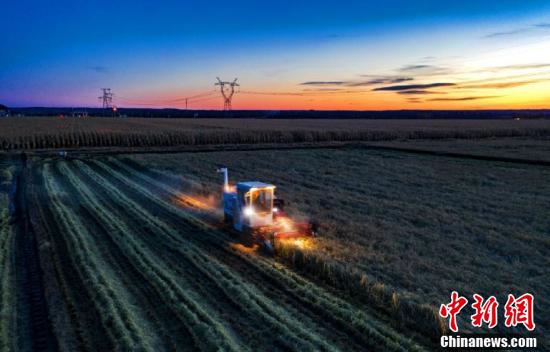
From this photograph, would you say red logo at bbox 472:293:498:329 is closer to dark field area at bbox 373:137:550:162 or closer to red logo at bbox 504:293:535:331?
red logo at bbox 504:293:535:331

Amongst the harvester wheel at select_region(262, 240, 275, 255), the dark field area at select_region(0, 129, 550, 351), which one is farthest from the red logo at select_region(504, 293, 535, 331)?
the harvester wheel at select_region(262, 240, 275, 255)

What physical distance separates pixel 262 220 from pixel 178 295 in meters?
5.40

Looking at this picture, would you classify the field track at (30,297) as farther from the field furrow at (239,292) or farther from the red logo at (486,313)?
the red logo at (486,313)

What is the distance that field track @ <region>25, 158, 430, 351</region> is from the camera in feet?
32.0

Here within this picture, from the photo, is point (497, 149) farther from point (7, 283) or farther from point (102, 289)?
point (7, 283)

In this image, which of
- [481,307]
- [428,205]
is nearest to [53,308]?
[481,307]

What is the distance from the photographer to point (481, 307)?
1093 centimetres

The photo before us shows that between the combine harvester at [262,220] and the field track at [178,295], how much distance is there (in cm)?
79

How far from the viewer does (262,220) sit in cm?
1675

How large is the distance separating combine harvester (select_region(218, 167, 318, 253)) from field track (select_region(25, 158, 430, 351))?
2.59 feet

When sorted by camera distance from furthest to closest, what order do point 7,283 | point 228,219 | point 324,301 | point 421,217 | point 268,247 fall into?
1. point 421,217
2. point 228,219
3. point 268,247
4. point 7,283
5. point 324,301

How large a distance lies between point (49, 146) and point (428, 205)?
148ft

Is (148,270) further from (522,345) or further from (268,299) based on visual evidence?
(522,345)

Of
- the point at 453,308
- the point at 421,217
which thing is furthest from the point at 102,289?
the point at 421,217
